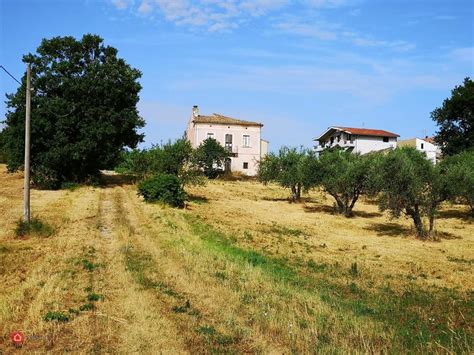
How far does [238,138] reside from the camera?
68.4 metres

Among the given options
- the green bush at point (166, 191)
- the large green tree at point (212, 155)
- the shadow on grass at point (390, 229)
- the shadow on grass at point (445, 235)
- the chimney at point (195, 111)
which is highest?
the chimney at point (195, 111)

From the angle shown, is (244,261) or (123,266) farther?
(244,261)

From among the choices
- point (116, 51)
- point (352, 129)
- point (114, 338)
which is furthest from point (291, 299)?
point (352, 129)

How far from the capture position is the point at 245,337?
7508 millimetres

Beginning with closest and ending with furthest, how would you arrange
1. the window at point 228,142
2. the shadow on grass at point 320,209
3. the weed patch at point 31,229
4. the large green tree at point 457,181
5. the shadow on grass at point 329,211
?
the weed patch at point 31,229 < the large green tree at point 457,181 < the shadow on grass at point 329,211 < the shadow on grass at point 320,209 < the window at point 228,142

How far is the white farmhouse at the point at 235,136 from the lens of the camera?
67312mm

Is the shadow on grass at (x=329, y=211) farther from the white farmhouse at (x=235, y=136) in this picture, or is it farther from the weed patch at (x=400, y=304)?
the white farmhouse at (x=235, y=136)

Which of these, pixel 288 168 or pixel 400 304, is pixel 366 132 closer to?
pixel 288 168

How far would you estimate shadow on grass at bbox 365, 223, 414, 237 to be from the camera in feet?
78.1

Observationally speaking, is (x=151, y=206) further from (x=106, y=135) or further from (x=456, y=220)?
(x=456, y=220)

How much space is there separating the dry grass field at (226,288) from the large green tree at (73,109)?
13304mm

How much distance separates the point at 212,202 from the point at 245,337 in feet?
92.8

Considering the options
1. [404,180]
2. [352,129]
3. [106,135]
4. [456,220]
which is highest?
[352,129]

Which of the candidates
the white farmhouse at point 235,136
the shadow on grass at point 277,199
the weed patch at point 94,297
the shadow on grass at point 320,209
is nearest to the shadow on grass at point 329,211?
the shadow on grass at point 320,209
